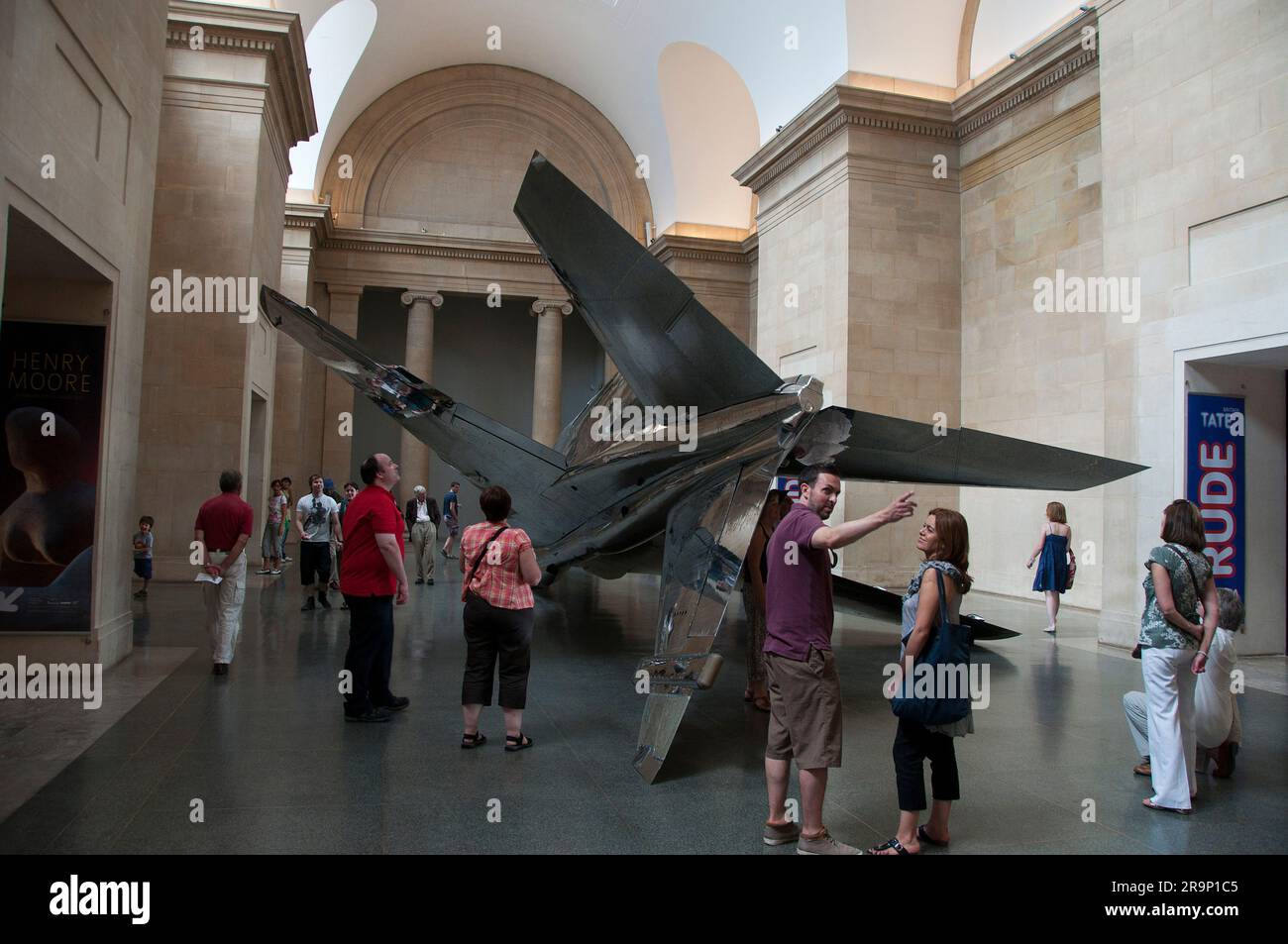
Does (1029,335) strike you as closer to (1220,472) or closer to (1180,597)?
(1220,472)

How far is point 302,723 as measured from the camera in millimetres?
5820

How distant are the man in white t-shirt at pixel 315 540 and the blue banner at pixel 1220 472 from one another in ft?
33.7

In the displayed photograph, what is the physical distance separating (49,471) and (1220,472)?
11149 millimetres

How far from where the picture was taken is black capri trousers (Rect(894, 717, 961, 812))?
3.79 m

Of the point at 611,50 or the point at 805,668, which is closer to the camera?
the point at 805,668

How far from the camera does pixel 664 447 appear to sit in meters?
7.09

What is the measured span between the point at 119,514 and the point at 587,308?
184 inches

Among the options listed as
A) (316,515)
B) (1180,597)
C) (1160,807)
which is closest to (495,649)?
(1160,807)

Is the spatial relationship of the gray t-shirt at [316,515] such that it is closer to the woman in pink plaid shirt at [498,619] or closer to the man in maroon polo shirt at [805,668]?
the woman in pink plaid shirt at [498,619]

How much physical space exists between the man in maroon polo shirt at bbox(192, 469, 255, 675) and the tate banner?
888 millimetres

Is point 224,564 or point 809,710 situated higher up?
point 224,564

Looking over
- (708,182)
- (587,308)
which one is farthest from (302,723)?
(708,182)

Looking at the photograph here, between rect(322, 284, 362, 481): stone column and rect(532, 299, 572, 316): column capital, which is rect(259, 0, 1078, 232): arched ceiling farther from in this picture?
rect(532, 299, 572, 316): column capital

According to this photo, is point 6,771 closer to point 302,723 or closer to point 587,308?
point 302,723
